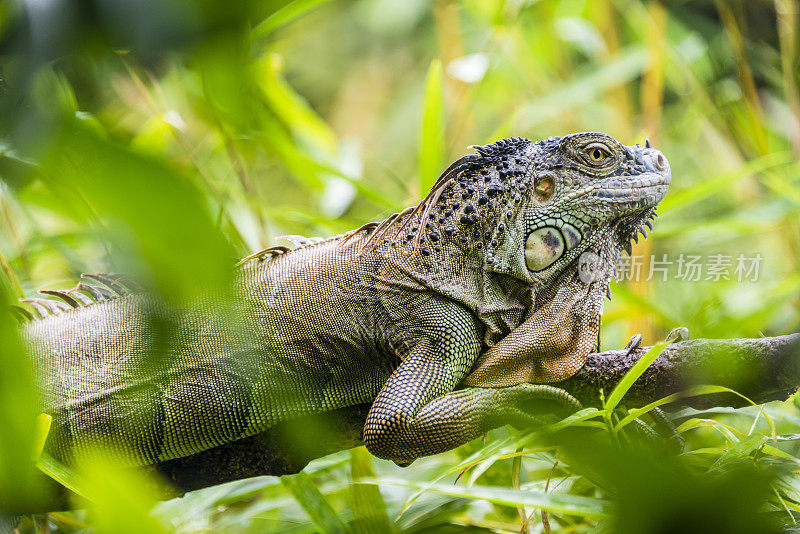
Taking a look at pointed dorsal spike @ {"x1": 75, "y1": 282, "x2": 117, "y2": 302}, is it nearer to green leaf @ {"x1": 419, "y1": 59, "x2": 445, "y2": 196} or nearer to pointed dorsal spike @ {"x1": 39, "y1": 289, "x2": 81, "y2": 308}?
pointed dorsal spike @ {"x1": 39, "y1": 289, "x2": 81, "y2": 308}

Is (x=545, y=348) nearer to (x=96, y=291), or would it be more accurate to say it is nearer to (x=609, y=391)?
(x=609, y=391)

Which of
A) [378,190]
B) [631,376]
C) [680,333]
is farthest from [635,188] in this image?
[378,190]

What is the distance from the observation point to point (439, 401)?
2053 millimetres

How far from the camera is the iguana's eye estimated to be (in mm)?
2314

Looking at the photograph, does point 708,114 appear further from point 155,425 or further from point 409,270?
point 155,425

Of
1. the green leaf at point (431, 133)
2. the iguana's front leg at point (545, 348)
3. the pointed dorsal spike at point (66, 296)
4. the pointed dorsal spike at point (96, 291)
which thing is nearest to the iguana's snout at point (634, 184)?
the iguana's front leg at point (545, 348)

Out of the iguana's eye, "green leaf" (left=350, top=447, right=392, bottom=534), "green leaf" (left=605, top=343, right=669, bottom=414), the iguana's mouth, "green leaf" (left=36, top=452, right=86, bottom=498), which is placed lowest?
"green leaf" (left=350, top=447, right=392, bottom=534)

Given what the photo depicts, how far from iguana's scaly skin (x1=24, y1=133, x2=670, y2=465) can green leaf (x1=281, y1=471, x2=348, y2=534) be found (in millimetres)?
302

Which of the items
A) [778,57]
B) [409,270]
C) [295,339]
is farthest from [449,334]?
[778,57]

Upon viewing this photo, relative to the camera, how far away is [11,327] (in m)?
0.45

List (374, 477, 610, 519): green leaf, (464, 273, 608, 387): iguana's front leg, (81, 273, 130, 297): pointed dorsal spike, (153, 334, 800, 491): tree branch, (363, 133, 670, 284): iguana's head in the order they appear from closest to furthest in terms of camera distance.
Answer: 1. (374, 477, 610, 519): green leaf
2. (153, 334, 800, 491): tree branch
3. (464, 273, 608, 387): iguana's front leg
4. (363, 133, 670, 284): iguana's head
5. (81, 273, 130, 297): pointed dorsal spike

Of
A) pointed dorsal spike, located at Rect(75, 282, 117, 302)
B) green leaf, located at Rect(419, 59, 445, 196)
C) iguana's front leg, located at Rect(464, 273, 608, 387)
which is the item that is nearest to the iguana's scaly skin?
iguana's front leg, located at Rect(464, 273, 608, 387)

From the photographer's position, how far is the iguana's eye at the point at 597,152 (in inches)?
91.1

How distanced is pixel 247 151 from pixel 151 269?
3361mm
